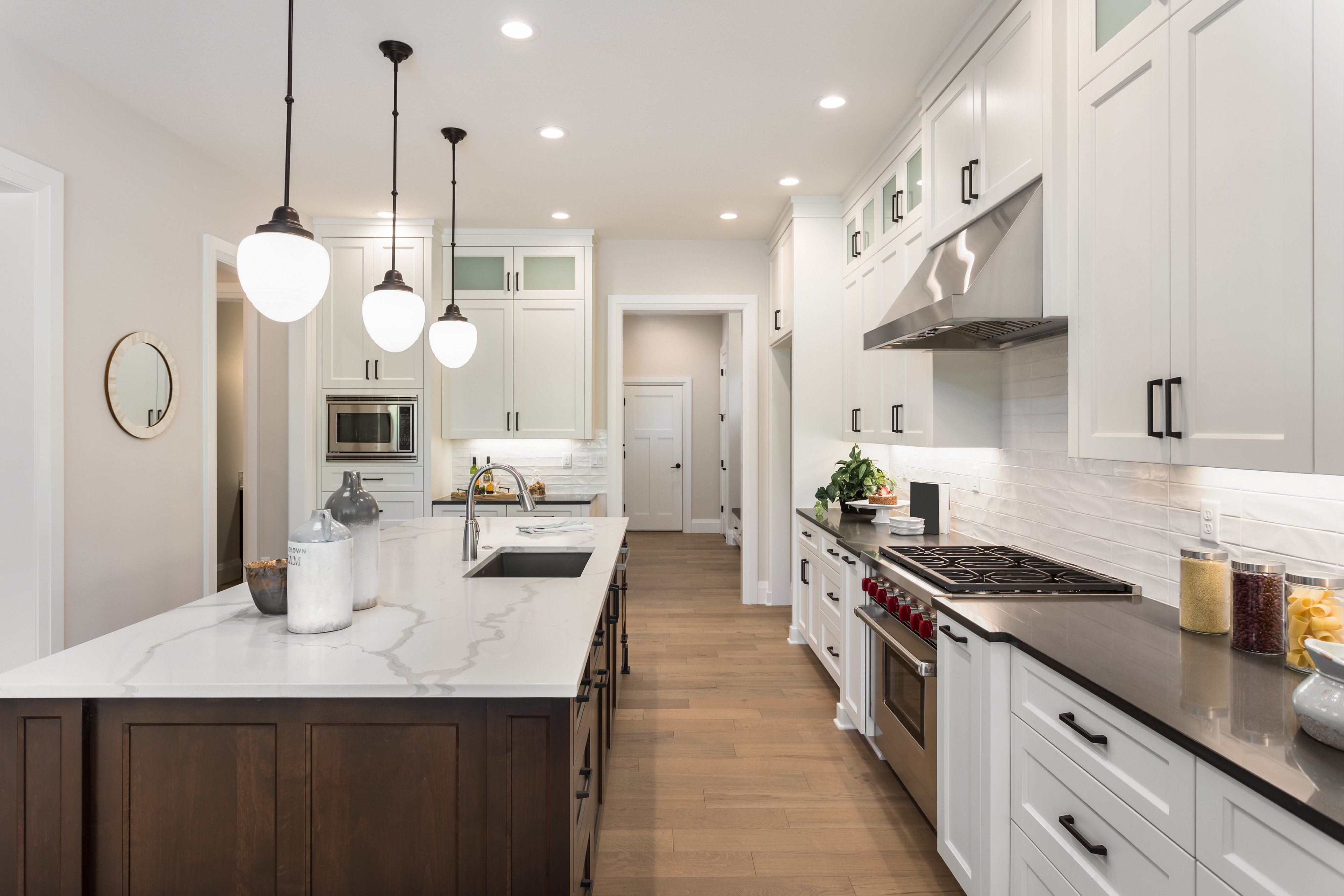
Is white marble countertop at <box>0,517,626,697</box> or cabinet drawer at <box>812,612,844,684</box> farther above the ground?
white marble countertop at <box>0,517,626,697</box>

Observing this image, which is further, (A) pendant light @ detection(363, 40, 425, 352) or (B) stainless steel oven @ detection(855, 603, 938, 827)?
(A) pendant light @ detection(363, 40, 425, 352)

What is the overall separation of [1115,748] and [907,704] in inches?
43.8

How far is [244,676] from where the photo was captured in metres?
1.38

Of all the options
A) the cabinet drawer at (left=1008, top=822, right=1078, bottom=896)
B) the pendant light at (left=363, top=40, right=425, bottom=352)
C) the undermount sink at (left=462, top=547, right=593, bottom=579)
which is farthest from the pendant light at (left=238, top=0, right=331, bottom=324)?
the cabinet drawer at (left=1008, top=822, right=1078, bottom=896)

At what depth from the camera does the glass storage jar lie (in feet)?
5.17

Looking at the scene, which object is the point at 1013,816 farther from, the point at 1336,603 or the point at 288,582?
the point at 288,582

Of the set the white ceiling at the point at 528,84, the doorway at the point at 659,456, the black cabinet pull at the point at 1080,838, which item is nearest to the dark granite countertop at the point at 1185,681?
the black cabinet pull at the point at 1080,838

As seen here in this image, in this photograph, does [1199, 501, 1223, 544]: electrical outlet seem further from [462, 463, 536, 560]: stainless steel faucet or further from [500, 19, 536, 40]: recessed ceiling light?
[500, 19, 536, 40]: recessed ceiling light

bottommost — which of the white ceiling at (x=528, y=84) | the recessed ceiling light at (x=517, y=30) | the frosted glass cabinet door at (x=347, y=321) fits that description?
the frosted glass cabinet door at (x=347, y=321)

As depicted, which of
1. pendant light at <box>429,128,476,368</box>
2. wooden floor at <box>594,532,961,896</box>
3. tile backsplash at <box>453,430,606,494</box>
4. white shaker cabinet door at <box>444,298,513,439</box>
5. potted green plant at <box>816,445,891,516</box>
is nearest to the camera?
wooden floor at <box>594,532,961,896</box>

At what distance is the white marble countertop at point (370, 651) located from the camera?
1345 millimetres

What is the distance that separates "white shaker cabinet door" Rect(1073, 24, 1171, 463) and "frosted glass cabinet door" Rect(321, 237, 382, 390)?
4.31 m

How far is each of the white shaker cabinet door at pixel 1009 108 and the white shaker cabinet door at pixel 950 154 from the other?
0.05m

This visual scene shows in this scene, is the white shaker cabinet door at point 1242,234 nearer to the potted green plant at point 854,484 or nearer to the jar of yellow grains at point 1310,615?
the jar of yellow grains at point 1310,615
